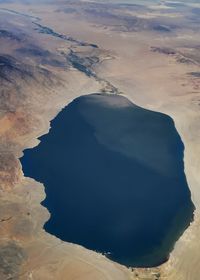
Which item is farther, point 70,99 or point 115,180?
point 70,99

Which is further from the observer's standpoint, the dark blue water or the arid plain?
the dark blue water

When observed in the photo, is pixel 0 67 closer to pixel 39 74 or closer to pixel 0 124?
pixel 39 74

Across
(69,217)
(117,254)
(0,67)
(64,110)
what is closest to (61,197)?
(69,217)

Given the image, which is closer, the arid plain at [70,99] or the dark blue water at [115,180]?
the arid plain at [70,99]

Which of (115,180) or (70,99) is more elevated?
(115,180)
